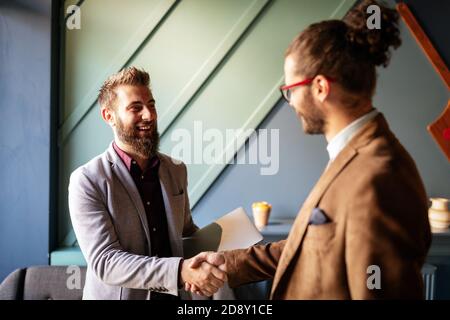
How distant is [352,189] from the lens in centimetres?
68

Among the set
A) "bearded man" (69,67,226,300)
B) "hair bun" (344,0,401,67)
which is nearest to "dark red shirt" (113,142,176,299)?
"bearded man" (69,67,226,300)

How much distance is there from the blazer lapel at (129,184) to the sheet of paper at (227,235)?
0.63 ft

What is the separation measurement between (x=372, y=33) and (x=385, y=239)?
361 millimetres

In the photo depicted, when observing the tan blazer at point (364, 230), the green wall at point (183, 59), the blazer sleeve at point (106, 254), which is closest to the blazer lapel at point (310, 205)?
the tan blazer at point (364, 230)

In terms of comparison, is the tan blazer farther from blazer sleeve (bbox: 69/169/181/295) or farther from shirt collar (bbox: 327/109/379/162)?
blazer sleeve (bbox: 69/169/181/295)

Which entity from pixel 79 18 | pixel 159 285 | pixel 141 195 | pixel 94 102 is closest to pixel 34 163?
pixel 94 102

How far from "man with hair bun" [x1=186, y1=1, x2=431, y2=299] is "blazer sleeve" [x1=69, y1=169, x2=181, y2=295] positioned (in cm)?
33

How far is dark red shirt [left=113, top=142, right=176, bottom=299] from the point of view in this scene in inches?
44.6

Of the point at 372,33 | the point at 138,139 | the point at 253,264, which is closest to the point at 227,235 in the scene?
the point at 253,264

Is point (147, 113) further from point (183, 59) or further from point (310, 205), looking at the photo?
point (183, 59)

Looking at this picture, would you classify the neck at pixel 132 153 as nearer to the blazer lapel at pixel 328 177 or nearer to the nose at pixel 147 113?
the nose at pixel 147 113

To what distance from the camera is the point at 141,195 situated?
3.75ft

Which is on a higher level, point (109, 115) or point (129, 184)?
point (109, 115)

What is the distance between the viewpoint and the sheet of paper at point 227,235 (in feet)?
3.61
